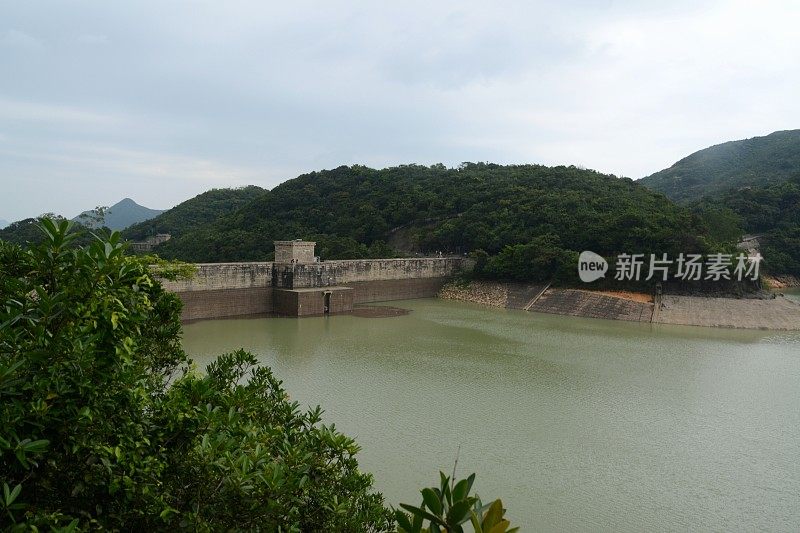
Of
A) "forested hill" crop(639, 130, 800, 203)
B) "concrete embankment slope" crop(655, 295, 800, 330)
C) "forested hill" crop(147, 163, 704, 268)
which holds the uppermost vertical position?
"forested hill" crop(639, 130, 800, 203)

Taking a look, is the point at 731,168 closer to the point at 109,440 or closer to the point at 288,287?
the point at 288,287

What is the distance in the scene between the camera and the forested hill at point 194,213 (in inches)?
1427

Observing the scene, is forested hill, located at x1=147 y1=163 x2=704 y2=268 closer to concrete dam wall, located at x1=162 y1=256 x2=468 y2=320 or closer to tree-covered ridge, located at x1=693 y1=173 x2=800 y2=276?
concrete dam wall, located at x1=162 y1=256 x2=468 y2=320

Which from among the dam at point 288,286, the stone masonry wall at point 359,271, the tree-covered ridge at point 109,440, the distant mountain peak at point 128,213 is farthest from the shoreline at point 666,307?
the distant mountain peak at point 128,213

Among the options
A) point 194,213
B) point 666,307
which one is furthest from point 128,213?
point 666,307

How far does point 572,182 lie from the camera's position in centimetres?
2695

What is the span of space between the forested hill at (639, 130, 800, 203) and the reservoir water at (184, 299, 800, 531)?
3555 centimetres

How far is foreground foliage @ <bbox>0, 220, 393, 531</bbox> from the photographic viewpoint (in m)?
1.65

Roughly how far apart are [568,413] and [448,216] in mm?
19444

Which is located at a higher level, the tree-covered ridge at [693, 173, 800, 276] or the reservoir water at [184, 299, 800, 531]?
the tree-covered ridge at [693, 173, 800, 276]

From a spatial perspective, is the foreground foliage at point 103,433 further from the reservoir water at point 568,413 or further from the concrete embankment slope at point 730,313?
the concrete embankment slope at point 730,313

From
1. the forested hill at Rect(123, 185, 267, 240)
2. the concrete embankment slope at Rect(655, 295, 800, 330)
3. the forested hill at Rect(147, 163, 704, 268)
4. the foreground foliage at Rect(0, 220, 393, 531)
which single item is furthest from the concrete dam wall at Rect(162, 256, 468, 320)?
the forested hill at Rect(123, 185, 267, 240)

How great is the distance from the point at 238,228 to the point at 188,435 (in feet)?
89.8

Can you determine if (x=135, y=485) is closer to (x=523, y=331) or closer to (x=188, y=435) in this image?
(x=188, y=435)
